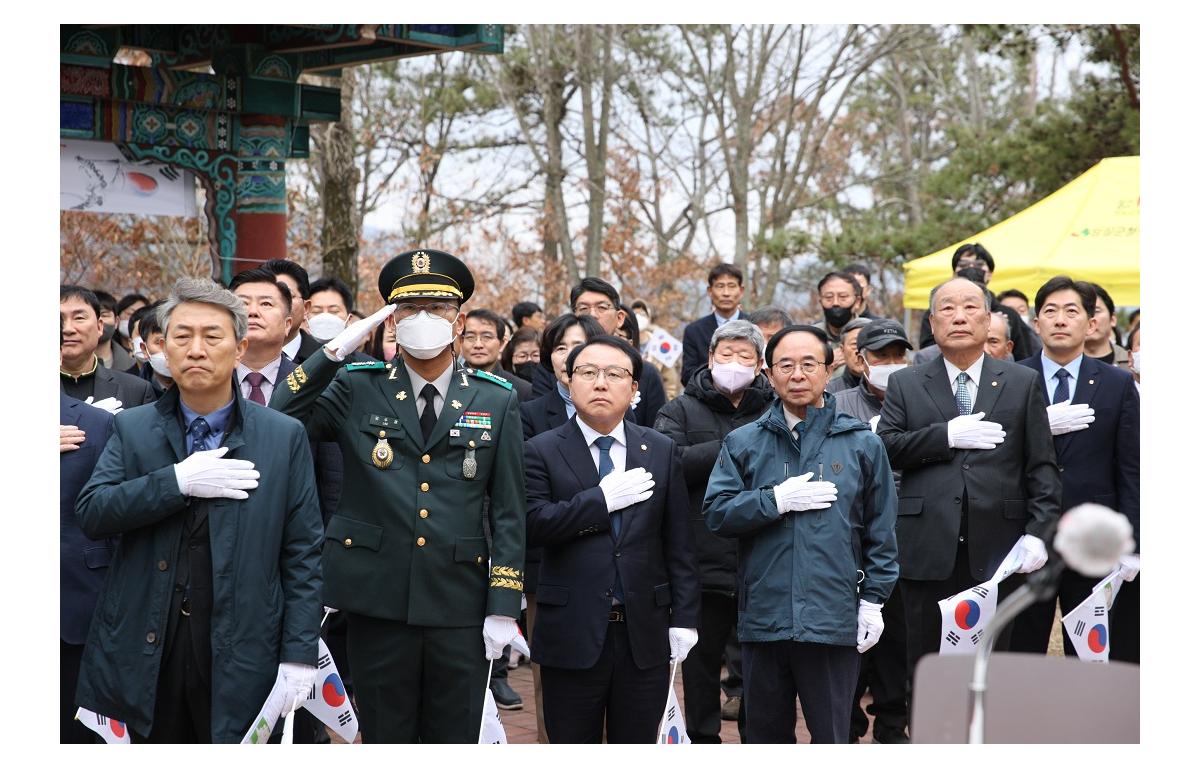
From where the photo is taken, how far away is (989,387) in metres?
5.71

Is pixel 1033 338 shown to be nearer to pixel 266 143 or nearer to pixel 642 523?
pixel 642 523

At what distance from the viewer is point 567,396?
256 inches

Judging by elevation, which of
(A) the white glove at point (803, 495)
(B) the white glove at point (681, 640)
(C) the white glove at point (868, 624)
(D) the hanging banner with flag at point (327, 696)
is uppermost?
(A) the white glove at point (803, 495)

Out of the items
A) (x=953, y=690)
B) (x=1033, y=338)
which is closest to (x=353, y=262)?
(x=1033, y=338)

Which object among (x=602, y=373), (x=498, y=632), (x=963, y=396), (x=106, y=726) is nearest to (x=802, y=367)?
(x=602, y=373)

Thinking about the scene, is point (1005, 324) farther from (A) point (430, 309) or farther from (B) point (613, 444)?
(A) point (430, 309)

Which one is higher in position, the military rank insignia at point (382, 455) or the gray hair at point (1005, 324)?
the gray hair at point (1005, 324)

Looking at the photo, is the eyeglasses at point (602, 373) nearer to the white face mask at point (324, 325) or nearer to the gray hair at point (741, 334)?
the gray hair at point (741, 334)

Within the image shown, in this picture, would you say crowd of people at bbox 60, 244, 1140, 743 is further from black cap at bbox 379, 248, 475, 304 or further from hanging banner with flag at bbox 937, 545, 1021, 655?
hanging banner with flag at bbox 937, 545, 1021, 655

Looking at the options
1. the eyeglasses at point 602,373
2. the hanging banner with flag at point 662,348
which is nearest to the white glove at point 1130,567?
the eyeglasses at point 602,373

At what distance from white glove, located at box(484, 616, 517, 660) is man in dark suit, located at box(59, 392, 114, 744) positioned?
1.26 metres

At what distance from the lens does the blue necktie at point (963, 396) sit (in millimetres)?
5742

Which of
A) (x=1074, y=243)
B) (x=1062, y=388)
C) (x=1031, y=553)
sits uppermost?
(x=1074, y=243)

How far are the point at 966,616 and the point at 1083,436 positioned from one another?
3.70 ft
